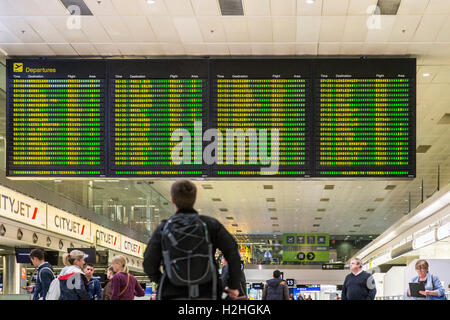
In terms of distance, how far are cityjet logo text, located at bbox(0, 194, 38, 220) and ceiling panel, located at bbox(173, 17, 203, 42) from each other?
19.3 ft

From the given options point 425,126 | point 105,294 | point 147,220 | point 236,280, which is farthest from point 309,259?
point 236,280

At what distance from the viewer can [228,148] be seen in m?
7.77

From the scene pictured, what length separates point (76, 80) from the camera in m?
7.98

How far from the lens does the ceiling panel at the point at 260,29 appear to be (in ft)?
23.9

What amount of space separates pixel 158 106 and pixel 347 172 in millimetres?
2390

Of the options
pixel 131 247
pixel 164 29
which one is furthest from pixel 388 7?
pixel 131 247

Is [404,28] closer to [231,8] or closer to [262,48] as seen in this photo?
[262,48]

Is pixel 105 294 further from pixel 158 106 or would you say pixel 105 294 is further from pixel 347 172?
pixel 347 172

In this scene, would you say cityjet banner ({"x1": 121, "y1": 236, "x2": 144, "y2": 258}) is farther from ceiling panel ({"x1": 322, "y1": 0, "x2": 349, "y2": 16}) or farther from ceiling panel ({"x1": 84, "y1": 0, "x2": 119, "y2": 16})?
ceiling panel ({"x1": 322, "y1": 0, "x2": 349, "y2": 16})

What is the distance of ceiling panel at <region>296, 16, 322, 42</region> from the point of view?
23.7 ft

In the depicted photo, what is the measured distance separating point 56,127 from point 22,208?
578 centimetres

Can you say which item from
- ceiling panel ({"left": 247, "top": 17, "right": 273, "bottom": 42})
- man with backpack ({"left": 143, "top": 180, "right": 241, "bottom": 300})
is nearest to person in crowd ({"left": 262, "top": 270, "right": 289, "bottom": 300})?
ceiling panel ({"left": 247, "top": 17, "right": 273, "bottom": 42})

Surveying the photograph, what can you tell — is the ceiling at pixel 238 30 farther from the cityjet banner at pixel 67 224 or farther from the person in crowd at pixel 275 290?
the cityjet banner at pixel 67 224

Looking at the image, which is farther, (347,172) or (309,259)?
(309,259)
